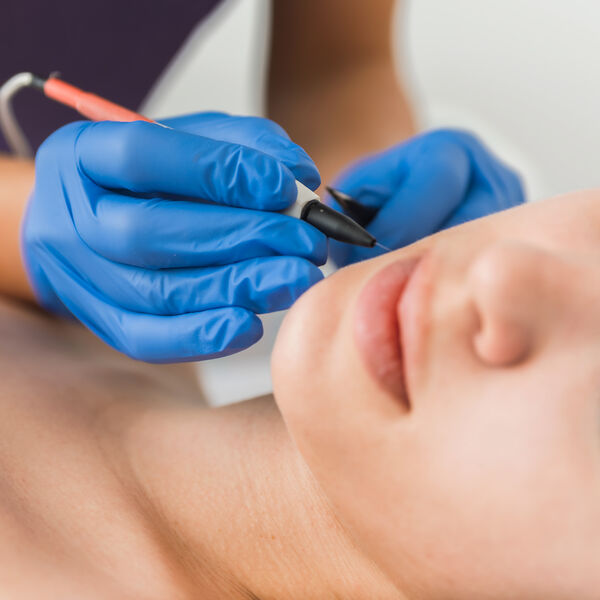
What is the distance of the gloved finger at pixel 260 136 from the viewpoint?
84 centimetres

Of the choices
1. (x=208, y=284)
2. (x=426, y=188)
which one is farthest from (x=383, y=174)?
(x=208, y=284)

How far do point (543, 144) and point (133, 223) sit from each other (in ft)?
4.92

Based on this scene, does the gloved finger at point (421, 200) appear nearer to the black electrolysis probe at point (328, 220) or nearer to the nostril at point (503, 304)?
the black electrolysis probe at point (328, 220)

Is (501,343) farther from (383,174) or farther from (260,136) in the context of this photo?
(383,174)

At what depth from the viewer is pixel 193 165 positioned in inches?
31.1

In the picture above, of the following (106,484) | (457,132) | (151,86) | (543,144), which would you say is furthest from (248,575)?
(543,144)

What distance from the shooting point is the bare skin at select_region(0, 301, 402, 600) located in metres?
0.74

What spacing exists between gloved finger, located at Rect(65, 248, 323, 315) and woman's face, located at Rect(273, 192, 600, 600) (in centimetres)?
8

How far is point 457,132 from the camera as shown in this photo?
123cm

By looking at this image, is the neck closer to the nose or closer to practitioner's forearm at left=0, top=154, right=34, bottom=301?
the nose

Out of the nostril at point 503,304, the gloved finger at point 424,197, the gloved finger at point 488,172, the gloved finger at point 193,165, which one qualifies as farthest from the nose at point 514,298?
the gloved finger at point 488,172

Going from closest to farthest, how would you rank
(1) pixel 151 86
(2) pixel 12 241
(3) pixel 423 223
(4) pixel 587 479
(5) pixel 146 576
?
1. (4) pixel 587 479
2. (5) pixel 146 576
3. (3) pixel 423 223
4. (2) pixel 12 241
5. (1) pixel 151 86

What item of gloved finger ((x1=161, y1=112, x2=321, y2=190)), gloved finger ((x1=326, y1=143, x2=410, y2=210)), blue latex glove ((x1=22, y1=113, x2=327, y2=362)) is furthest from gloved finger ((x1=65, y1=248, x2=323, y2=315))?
gloved finger ((x1=326, y1=143, x2=410, y2=210))

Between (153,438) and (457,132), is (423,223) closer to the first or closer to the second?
(457,132)
